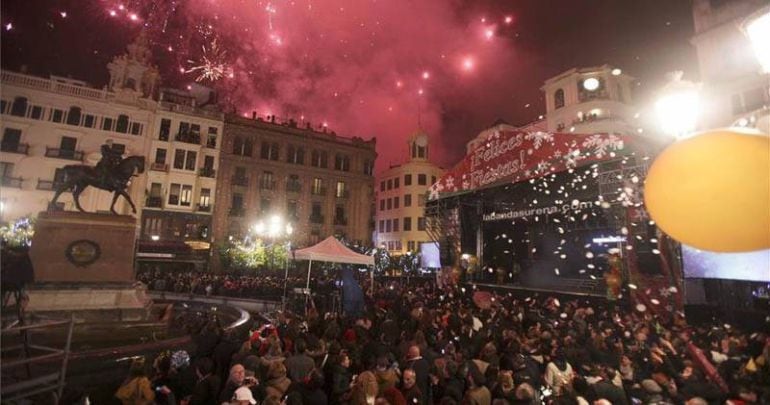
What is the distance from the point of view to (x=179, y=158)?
3678cm

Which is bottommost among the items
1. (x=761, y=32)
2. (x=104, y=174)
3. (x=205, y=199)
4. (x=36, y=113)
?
(x=104, y=174)

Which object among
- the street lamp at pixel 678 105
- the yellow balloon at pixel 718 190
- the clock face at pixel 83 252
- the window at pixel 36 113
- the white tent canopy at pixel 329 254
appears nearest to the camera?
the yellow balloon at pixel 718 190

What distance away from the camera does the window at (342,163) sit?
45.2 metres

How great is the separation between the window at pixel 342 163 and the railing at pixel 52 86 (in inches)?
860

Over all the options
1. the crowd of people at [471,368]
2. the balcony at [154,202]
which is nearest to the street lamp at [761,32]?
the crowd of people at [471,368]

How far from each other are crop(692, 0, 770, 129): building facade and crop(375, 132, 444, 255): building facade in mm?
29928

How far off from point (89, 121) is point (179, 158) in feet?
23.9

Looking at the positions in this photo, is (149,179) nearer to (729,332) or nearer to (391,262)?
(391,262)

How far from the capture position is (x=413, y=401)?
16.4 feet

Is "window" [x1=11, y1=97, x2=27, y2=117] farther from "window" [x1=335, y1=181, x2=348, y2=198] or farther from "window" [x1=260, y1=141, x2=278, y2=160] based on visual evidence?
"window" [x1=335, y1=181, x2=348, y2=198]

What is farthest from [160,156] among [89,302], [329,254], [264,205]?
[89,302]

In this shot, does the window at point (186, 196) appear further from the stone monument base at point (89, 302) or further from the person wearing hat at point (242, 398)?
the person wearing hat at point (242, 398)

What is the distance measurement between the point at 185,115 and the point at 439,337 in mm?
37567

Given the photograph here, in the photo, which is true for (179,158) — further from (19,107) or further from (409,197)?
(409,197)
